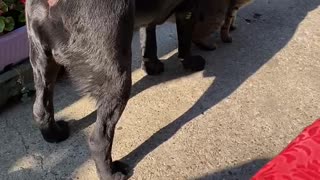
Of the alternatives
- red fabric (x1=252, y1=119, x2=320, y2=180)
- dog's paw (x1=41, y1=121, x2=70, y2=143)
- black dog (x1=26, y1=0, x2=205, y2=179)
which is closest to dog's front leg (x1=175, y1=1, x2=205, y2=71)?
black dog (x1=26, y1=0, x2=205, y2=179)

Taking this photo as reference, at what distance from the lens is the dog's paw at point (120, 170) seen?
2402mm

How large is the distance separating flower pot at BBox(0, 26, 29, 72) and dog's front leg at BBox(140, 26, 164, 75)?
0.68 meters

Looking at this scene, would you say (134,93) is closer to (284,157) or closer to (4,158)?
(4,158)

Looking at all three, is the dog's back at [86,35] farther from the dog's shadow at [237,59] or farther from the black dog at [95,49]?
the dog's shadow at [237,59]

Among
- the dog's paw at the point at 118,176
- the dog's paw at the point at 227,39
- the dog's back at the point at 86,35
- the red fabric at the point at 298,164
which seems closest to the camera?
the red fabric at the point at 298,164

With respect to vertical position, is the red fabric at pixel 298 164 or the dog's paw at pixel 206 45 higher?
the red fabric at pixel 298 164

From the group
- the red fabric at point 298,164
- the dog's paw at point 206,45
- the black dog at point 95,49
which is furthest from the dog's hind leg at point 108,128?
the dog's paw at point 206,45

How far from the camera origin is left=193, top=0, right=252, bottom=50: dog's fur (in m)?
3.01

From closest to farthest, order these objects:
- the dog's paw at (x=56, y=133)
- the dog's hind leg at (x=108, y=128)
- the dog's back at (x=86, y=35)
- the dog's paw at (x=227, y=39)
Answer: the dog's back at (x=86, y=35) < the dog's hind leg at (x=108, y=128) < the dog's paw at (x=56, y=133) < the dog's paw at (x=227, y=39)

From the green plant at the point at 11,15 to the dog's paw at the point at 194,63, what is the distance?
0.99 m

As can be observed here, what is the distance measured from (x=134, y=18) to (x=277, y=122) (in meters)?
1.08

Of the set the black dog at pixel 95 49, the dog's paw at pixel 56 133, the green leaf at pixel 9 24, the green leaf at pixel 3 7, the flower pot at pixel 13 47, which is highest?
the black dog at pixel 95 49

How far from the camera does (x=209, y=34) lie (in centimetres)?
322

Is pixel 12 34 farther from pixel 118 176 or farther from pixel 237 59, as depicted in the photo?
pixel 237 59
